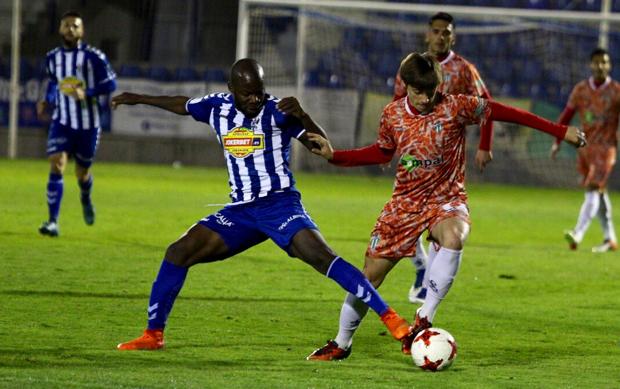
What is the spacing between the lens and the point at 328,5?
20547mm

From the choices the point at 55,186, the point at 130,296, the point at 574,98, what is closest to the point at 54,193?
the point at 55,186

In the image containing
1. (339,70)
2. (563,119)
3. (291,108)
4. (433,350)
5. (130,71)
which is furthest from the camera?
(130,71)

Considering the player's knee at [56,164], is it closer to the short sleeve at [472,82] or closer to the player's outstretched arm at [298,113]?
the short sleeve at [472,82]

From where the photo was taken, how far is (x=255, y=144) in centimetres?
698

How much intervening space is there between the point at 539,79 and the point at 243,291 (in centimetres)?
1689

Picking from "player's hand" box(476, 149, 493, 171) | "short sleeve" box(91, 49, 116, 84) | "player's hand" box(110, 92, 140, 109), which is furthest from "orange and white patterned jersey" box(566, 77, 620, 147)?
"player's hand" box(110, 92, 140, 109)

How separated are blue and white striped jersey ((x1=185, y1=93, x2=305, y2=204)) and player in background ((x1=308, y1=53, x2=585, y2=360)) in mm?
320

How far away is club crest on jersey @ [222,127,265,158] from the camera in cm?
698

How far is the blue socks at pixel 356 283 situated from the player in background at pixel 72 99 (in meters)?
6.98

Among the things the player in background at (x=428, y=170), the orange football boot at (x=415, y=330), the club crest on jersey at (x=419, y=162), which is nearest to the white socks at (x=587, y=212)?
the player in background at (x=428, y=170)

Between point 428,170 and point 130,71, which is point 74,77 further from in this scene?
point 130,71

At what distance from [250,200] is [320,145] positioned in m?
0.54

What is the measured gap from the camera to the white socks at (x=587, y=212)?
14.2m

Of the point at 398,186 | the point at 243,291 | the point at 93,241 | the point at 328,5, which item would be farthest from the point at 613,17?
the point at 398,186
